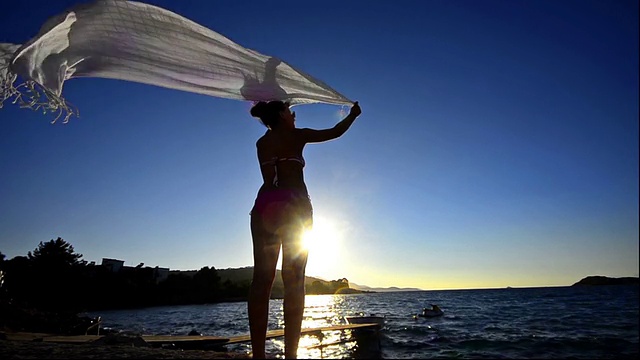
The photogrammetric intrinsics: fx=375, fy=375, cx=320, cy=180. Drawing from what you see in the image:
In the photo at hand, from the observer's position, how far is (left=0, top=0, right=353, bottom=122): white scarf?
138 inches

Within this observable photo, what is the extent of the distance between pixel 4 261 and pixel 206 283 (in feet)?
188

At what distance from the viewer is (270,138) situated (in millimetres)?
3199

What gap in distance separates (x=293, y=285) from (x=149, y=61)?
2780mm

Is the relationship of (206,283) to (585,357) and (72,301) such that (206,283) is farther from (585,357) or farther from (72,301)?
(585,357)

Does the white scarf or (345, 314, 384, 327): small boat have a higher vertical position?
the white scarf

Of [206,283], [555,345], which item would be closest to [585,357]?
[555,345]

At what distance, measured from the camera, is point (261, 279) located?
116 inches

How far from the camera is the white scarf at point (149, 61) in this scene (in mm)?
3498

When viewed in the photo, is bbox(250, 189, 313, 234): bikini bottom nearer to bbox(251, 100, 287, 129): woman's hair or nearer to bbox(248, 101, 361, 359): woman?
bbox(248, 101, 361, 359): woman

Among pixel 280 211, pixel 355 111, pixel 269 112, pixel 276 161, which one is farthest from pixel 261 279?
pixel 355 111

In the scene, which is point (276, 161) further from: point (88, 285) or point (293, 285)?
point (88, 285)

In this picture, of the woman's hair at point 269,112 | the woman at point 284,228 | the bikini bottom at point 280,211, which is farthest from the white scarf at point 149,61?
the bikini bottom at point 280,211

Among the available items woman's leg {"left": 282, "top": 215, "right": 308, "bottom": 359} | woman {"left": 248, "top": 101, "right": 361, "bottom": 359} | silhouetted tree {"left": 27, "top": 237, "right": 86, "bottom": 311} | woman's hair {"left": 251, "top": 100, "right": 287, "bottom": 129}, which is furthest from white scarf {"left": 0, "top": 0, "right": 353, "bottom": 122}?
silhouetted tree {"left": 27, "top": 237, "right": 86, "bottom": 311}

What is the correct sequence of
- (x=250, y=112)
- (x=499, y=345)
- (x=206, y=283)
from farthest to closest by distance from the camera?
(x=206, y=283)
(x=499, y=345)
(x=250, y=112)
